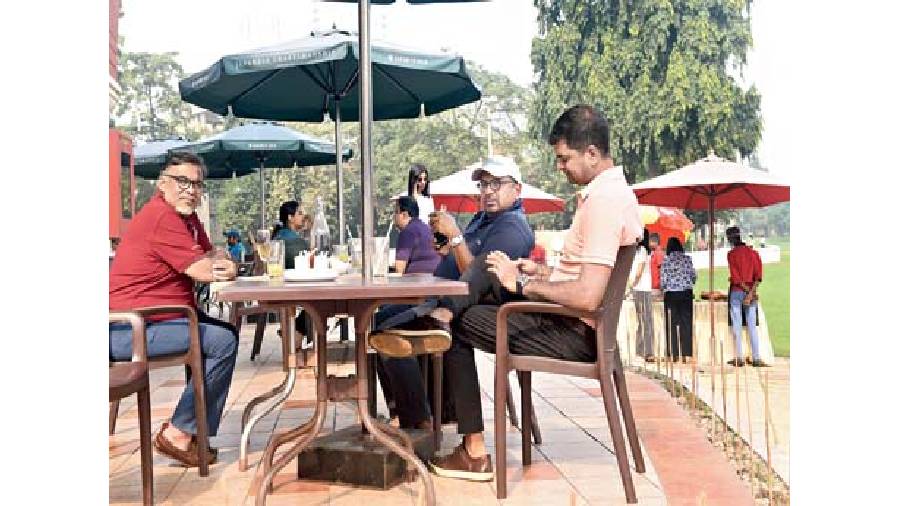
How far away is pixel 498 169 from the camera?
12.5ft

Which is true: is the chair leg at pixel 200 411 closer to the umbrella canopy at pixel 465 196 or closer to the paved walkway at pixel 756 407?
the paved walkway at pixel 756 407

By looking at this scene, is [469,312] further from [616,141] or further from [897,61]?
[616,141]

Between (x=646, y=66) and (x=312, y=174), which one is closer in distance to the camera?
(x=646, y=66)

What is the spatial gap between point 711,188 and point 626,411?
7.28m

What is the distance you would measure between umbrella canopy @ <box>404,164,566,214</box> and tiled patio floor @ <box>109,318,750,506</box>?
6.47 m

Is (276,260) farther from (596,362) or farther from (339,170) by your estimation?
(339,170)

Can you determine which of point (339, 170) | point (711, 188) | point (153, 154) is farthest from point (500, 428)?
point (153, 154)

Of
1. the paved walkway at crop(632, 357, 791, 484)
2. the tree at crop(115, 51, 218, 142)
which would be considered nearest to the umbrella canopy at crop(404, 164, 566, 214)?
the paved walkway at crop(632, 357, 791, 484)

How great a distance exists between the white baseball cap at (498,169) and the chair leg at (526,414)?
2.67ft

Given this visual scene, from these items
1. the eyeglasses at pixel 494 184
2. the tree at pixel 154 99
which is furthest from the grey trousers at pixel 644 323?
the tree at pixel 154 99

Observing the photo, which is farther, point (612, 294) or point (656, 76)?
point (656, 76)

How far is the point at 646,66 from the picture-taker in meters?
24.7
